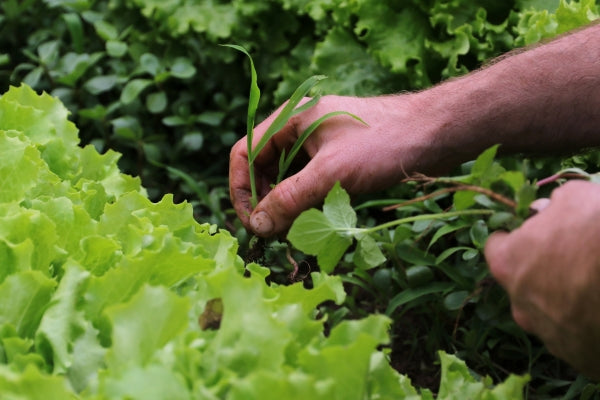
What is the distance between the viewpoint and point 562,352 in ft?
3.97

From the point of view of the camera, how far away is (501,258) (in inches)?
47.2

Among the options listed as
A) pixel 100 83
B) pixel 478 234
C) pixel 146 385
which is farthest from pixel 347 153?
pixel 100 83

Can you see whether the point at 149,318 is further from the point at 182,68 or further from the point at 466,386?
the point at 182,68

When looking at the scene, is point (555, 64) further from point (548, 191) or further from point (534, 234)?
point (534, 234)

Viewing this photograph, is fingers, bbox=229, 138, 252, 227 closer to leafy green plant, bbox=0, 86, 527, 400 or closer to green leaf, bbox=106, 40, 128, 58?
leafy green plant, bbox=0, 86, 527, 400

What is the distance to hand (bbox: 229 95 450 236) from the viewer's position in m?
1.80

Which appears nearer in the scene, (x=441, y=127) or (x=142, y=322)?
(x=142, y=322)

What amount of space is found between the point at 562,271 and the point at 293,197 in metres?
0.80

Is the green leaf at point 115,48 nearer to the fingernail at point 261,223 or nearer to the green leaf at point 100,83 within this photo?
the green leaf at point 100,83

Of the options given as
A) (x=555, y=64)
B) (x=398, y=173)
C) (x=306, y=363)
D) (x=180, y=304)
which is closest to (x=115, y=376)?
(x=180, y=304)

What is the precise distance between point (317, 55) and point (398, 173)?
1204mm

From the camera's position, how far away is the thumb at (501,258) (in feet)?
3.90

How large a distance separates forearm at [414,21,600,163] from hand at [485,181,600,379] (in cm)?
74

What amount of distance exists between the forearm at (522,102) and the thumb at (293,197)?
321mm
